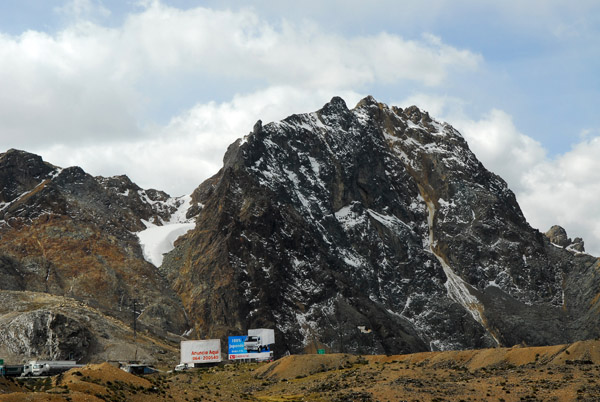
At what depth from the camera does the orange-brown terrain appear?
2491 inches

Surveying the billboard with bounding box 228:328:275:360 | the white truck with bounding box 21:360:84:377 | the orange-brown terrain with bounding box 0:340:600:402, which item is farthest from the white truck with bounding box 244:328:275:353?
the white truck with bounding box 21:360:84:377

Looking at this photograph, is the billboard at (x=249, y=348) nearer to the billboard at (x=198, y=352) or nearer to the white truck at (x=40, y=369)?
the billboard at (x=198, y=352)

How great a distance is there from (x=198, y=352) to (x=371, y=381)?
51938 millimetres

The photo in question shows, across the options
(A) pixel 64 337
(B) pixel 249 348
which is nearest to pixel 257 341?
(B) pixel 249 348

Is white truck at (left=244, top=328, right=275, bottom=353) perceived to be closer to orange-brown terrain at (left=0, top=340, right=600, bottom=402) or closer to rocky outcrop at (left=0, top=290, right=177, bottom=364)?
rocky outcrop at (left=0, top=290, right=177, bottom=364)

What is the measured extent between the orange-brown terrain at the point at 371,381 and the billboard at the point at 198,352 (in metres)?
14.1

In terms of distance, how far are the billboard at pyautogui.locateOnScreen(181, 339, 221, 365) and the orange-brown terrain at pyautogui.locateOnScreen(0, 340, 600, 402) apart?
14.1 m

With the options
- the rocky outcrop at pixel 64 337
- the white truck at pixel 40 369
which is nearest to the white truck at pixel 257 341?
the rocky outcrop at pixel 64 337

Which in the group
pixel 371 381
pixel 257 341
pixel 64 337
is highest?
pixel 64 337

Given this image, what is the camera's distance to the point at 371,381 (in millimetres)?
90062

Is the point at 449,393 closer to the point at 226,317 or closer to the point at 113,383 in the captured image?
the point at 113,383

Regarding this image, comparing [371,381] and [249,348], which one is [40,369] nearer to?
[371,381]

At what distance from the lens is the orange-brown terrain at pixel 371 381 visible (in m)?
63.3

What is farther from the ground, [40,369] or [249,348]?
[249,348]
